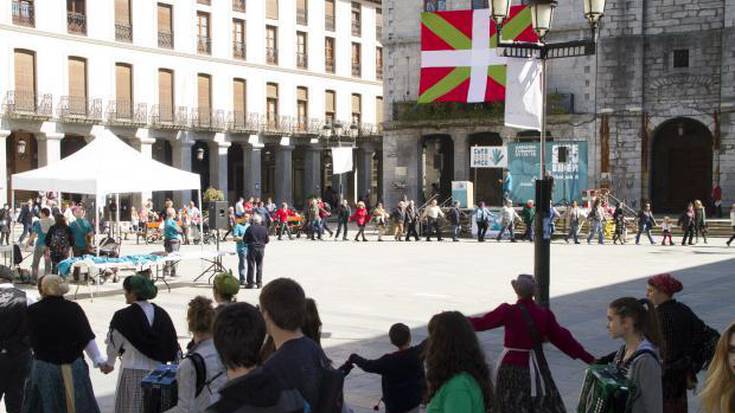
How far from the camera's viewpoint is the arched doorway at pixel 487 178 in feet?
124

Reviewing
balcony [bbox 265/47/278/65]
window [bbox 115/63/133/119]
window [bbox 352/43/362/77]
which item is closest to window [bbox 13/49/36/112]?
window [bbox 115/63/133/119]

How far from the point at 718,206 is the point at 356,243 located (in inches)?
516

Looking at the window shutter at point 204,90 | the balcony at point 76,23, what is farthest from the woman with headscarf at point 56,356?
the window shutter at point 204,90

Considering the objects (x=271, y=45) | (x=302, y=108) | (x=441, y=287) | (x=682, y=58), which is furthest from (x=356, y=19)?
(x=441, y=287)

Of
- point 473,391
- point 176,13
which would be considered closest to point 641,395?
point 473,391

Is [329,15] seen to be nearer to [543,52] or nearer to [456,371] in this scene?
[543,52]

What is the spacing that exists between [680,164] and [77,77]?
2578cm

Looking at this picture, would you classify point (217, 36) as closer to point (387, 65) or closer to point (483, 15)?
point (387, 65)

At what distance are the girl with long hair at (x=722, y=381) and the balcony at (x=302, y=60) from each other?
49049 millimetres

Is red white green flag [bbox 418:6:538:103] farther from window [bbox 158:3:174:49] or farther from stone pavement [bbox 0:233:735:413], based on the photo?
window [bbox 158:3:174:49]

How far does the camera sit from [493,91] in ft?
106

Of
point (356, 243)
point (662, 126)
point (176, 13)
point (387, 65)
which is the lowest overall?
point (356, 243)

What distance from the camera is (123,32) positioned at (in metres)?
42.2

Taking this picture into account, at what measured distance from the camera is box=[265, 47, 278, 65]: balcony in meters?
49.7
